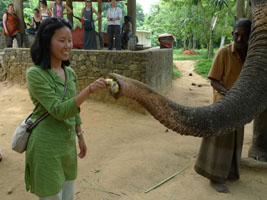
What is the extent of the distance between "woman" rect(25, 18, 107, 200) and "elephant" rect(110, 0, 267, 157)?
0.37 meters

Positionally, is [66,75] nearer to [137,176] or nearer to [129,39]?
[137,176]

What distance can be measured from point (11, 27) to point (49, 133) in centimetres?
907

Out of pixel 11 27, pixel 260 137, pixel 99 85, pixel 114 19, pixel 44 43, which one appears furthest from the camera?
pixel 11 27

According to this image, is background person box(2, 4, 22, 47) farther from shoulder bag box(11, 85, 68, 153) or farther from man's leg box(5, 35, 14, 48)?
shoulder bag box(11, 85, 68, 153)

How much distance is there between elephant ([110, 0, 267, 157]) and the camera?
1.57m

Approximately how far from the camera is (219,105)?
1.72 meters

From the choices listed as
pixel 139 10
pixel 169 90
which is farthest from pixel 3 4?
pixel 139 10

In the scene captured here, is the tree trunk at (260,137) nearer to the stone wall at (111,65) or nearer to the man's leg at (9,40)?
the stone wall at (111,65)

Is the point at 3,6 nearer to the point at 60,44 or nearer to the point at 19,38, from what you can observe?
the point at 19,38

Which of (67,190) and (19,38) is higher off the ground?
(19,38)

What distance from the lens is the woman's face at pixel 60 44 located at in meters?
1.82

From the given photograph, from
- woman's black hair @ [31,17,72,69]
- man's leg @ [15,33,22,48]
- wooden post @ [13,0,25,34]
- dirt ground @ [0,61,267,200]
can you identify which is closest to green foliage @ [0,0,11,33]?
wooden post @ [13,0,25,34]

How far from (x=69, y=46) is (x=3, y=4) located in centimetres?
2755

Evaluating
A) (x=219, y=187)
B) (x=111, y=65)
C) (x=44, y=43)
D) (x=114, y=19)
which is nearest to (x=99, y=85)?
(x=44, y=43)
